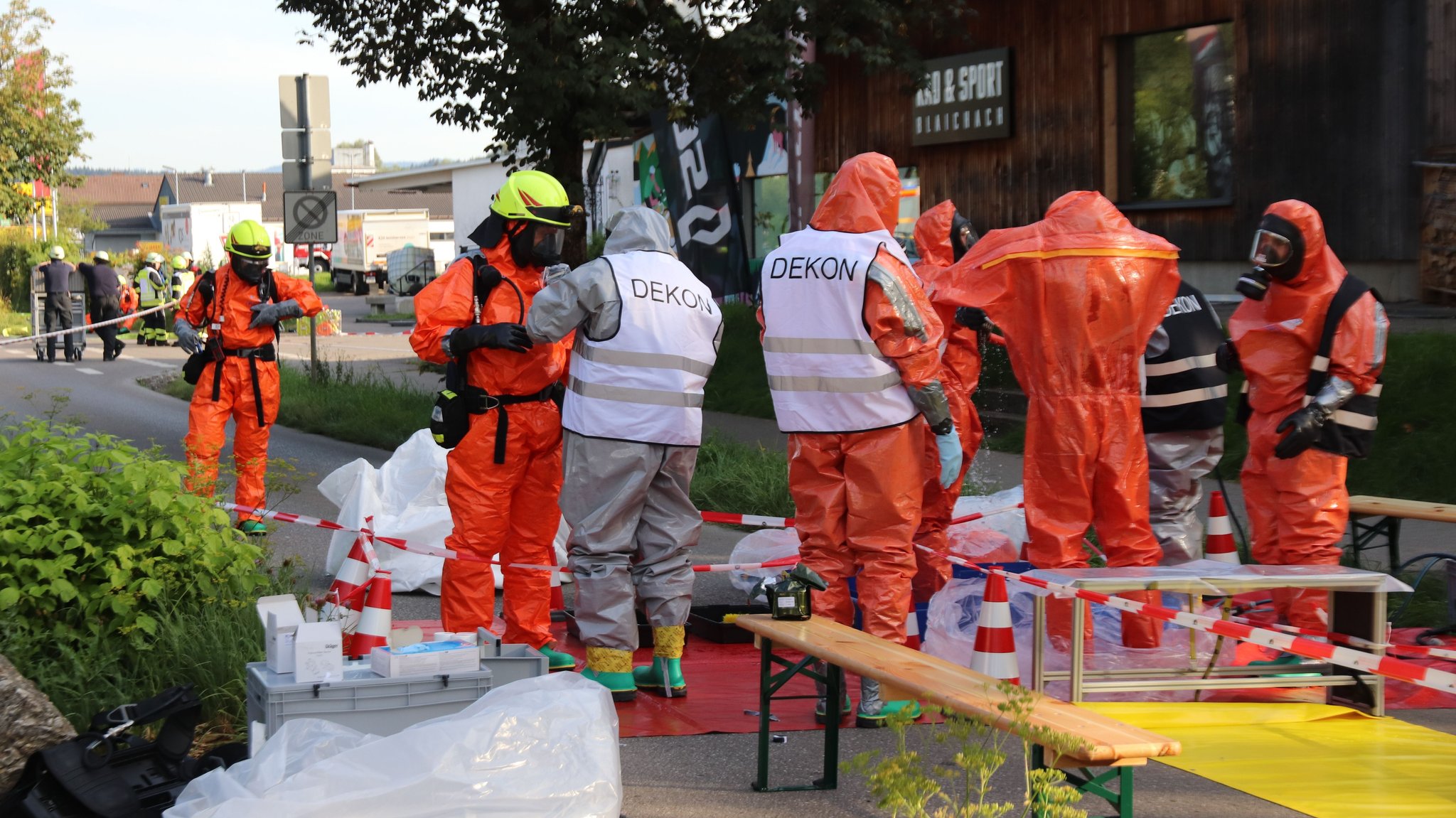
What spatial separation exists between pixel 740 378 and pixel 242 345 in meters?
8.05

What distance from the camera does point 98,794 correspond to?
4.12 metres

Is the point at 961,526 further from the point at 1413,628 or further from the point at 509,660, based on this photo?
the point at 509,660

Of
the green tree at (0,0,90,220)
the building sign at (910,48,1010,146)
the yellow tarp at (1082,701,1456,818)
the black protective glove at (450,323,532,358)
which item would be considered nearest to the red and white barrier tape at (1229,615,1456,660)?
the yellow tarp at (1082,701,1456,818)

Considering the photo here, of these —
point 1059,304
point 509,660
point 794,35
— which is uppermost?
point 794,35

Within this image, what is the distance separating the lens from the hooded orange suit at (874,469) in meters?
5.64

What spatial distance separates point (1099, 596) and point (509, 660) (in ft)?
6.16

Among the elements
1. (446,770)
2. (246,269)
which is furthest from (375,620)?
(246,269)

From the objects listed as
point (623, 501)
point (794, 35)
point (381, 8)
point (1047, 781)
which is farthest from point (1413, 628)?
point (381, 8)

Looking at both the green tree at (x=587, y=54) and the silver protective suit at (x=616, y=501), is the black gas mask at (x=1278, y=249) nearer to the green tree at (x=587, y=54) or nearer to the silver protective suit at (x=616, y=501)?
the silver protective suit at (x=616, y=501)

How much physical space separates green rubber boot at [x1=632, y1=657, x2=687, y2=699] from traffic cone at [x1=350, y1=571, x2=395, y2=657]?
3.73ft

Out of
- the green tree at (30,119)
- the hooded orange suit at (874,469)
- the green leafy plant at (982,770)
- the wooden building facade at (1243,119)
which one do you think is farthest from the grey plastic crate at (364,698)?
the green tree at (30,119)

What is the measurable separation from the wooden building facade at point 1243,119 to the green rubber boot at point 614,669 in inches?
359

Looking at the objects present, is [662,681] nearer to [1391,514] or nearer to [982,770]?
[982,770]

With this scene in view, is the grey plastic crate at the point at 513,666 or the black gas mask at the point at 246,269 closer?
the grey plastic crate at the point at 513,666
